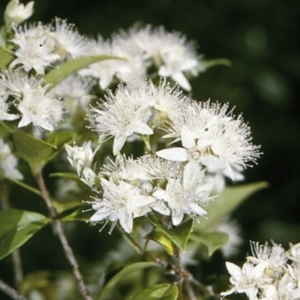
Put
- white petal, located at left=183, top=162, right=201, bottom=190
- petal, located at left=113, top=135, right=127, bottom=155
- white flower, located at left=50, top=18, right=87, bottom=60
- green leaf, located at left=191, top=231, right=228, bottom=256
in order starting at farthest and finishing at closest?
A: 1. white flower, located at left=50, top=18, right=87, bottom=60
2. green leaf, located at left=191, top=231, right=228, bottom=256
3. petal, located at left=113, top=135, right=127, bottom=155
4. white petal, located at left=183, top=162, right=201, bottom=190

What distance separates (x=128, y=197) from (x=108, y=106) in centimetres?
23

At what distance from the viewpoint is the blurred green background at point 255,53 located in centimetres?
309

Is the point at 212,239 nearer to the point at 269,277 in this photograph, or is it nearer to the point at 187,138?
the point at 269,277

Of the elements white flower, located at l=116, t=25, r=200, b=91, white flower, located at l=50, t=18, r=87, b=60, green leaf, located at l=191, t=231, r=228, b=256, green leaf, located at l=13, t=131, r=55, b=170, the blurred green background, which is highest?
the blurred green background

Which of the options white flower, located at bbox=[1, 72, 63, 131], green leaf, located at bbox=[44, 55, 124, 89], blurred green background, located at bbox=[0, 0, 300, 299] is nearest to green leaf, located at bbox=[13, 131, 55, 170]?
white flower, located at bbox=[1, 72, 63, 131]

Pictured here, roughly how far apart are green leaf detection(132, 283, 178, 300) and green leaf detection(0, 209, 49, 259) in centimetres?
28

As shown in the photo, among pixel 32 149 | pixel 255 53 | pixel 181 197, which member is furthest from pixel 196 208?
pixel 255 53

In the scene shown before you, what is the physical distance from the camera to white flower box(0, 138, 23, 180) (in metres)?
1.64

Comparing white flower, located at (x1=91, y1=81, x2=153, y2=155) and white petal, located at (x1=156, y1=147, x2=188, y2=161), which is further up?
white flower, located at (x1=91, y1=81, x2=153, y2=155)

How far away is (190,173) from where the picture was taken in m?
1.32

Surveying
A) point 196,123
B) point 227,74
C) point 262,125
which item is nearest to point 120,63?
point 196,123

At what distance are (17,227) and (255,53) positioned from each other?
1.80 m

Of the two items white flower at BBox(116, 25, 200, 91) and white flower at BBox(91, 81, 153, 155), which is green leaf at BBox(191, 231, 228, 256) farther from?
white flower at BBox(116, 25, 200, 91)

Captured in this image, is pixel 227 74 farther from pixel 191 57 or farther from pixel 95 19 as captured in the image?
pixel 191 57
